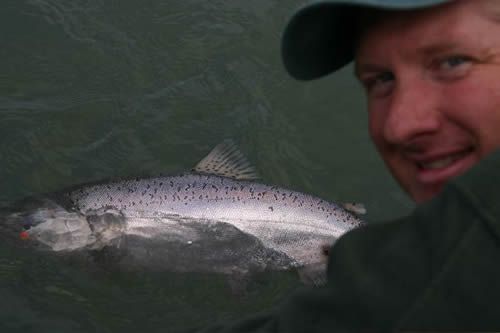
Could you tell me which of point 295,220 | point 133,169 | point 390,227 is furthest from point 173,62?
point 390,227

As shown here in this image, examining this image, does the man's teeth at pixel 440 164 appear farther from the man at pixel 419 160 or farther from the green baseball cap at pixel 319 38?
the green baseball cap at pixel 319 38

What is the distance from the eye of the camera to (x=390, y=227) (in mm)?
1252

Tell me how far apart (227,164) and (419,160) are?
226cm

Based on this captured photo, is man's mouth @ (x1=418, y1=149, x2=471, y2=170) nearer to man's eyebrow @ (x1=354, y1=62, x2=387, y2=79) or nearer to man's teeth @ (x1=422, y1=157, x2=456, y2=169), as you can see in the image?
man's teeth @ (x1=422, y1=157, x2=456, y2=169)

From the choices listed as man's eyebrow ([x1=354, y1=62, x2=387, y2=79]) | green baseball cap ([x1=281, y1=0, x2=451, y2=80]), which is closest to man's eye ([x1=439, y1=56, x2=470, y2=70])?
man's eyebrow ([x1=354, y1=62, x2=387, y2=79])

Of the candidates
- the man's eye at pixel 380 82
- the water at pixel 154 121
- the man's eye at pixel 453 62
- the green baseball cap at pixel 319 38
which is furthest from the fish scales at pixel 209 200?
the man's eye at pixel 453 62

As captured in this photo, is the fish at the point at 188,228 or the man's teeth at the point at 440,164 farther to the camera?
the fish at the point at 188,228

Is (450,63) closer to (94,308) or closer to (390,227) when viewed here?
(390,227)

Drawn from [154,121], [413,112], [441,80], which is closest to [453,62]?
[441,80]

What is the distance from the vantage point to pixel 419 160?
1.90 m

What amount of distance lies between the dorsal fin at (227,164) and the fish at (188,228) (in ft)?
0.46

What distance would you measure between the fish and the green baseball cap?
5.35 feet

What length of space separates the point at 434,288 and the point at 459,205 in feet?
0.51

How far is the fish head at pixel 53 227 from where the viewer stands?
3.81 metres
